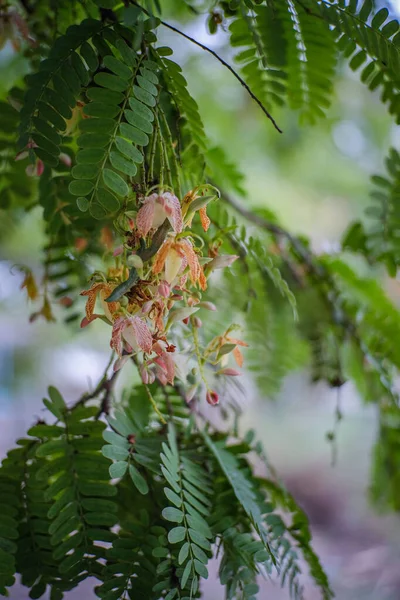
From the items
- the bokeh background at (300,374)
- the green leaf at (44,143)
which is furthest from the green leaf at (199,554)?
the bokeh background at (300,374)

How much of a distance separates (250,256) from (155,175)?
125mm

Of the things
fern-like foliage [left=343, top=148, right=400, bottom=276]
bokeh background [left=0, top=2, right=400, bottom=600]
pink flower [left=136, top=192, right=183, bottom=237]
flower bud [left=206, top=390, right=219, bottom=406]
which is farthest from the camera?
bokeh background [left=0, top=2, right=400, bottom=600]

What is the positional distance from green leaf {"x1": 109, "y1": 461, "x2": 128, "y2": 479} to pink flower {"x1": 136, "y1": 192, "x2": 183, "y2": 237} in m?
0.18

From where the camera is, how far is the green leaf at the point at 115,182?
37 centimetres

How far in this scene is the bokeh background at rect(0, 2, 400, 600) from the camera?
1762mm

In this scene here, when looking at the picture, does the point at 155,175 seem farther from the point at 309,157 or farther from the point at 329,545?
the point at 309,157

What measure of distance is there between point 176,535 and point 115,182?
0.25 metres

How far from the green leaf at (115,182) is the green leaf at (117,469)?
0.20 metres

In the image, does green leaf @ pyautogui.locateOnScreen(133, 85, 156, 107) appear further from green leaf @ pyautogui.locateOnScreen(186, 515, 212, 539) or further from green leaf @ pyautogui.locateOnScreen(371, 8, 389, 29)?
green leaf @ pyautogui.locateOnScreen(186, 515, 212, 539)

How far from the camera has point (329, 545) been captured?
195 cm

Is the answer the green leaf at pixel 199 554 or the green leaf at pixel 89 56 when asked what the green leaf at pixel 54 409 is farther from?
the green leaf at pixel 89 56

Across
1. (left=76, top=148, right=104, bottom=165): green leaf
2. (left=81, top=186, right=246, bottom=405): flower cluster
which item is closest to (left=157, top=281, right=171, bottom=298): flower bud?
(left=81, top=186, right=246, bottom=405): flower cluster

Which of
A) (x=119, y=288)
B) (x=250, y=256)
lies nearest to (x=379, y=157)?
(x=250, y=256)

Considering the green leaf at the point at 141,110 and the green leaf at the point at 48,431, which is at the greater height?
the green leaf at the point at 141,110
